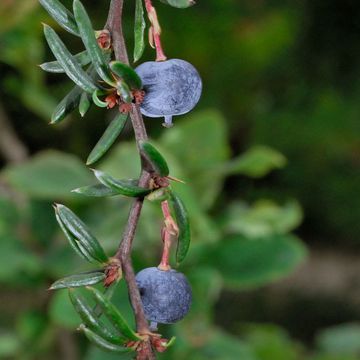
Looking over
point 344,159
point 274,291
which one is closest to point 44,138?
point 344,159

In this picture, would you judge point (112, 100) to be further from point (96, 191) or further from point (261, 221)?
point (261, 221)

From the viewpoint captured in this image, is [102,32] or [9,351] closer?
[102,32]

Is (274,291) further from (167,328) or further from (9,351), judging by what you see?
(167,328)

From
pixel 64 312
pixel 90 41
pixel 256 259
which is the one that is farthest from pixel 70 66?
pixel 256 259

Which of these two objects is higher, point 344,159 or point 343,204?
point 344,159

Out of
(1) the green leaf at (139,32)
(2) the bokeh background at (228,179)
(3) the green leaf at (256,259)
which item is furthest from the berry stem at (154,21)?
(3) the green leaf at (256,259)

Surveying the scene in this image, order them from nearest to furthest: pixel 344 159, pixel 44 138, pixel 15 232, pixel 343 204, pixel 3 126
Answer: pixel 15 232
pixel 3 126
pixel 44 138
pixel 344 159
pixel 343 204
